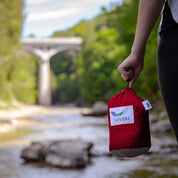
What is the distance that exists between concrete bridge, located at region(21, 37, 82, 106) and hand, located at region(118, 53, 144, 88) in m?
35.5

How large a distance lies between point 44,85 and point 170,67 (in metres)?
37.0

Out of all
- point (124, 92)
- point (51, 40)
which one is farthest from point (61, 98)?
point (124, 92)

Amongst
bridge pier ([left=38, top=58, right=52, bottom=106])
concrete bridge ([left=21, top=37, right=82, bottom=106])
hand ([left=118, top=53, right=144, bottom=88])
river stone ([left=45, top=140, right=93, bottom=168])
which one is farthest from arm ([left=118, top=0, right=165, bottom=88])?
bridge pier ([left=38, top=58, right=52, bottom=106])

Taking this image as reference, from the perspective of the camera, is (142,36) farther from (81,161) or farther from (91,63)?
(91,63)

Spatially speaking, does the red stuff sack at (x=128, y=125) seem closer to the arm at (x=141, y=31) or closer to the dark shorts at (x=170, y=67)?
the arm at (x=141, y=31)

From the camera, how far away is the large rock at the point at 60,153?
5.31 m

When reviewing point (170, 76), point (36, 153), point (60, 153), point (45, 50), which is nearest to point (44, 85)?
point (45, 50)

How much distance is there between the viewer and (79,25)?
199 ft

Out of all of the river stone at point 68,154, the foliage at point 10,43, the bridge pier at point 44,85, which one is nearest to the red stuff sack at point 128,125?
the river stone at point 68,154

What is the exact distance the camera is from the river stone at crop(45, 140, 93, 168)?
208 inches

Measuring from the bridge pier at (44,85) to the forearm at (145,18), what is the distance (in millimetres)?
35930

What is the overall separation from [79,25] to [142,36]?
199 feet

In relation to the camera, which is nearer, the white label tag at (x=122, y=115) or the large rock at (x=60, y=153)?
the white label tag at (x=122, y=115)

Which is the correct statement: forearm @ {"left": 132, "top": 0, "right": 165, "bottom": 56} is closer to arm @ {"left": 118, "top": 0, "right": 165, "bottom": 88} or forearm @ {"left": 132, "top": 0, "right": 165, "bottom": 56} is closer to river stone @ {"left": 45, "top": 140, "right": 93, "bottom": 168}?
arm @ {"left": 118, "top": 0, "right": 165, "bottom": 88}
